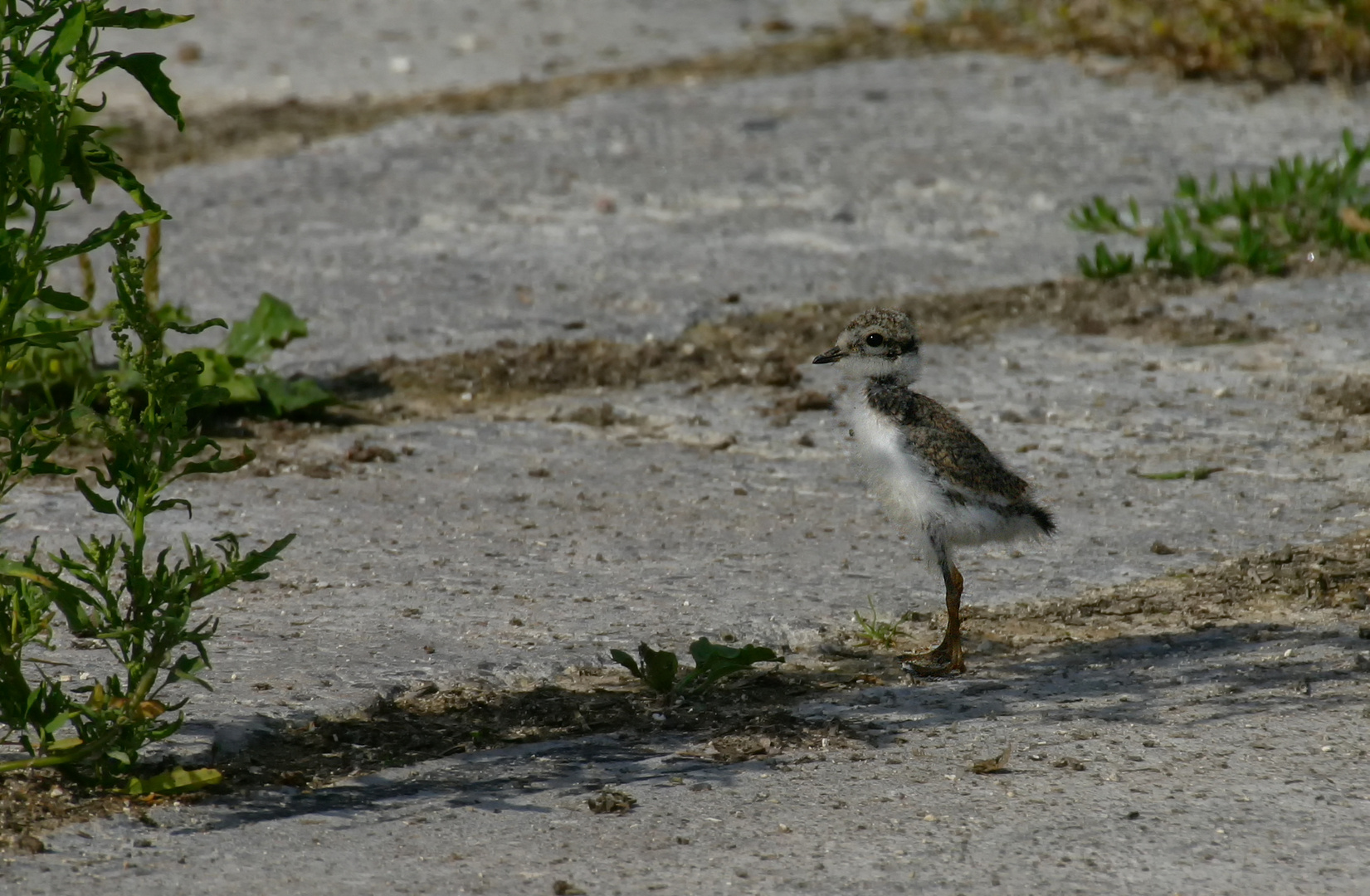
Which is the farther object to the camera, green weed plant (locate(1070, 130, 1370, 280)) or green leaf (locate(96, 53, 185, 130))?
green weed plant (locate(1070, 130, 1370, 280))

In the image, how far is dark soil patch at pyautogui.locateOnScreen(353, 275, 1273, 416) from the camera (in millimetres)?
6367

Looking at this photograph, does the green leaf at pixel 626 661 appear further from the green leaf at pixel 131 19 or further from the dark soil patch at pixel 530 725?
the green leaf at pixel 131 19

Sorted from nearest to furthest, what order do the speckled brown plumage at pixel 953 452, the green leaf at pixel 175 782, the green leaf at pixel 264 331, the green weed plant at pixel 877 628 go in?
the green leaf at pixel 175 782 → the green weed plant at pixel 877 628 → the speckled brown plumage at pixel 953 452 → the green leaf at pixel 264 331

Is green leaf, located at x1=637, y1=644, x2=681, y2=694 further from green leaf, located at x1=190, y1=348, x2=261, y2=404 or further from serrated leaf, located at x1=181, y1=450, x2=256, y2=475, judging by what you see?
green leaf, located at x1=190, y1=348, x2=261, y2=404

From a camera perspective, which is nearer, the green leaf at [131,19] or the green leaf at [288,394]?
the green leaf at [131,19]

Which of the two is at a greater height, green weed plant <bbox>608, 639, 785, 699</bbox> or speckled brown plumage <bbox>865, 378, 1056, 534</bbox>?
speckled brown plumage <bbox>865, 378, 1056, 534</bbox>

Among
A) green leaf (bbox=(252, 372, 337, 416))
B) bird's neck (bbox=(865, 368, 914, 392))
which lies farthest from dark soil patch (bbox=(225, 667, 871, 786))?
green leaf (bbox=(252, 372, 337, 416))

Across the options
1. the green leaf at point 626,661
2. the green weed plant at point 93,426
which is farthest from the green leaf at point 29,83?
the green leaf at point 626,661

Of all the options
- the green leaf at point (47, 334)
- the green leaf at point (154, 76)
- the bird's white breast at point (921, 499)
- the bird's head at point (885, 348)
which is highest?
the green leaf at point (154, 76)

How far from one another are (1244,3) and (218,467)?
281 inches

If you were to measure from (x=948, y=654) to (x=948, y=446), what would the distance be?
2.01 ft

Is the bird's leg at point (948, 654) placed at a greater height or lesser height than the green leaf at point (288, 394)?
lesser

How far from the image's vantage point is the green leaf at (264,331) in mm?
6211

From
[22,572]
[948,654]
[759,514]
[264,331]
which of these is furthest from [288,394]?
[22,572]
